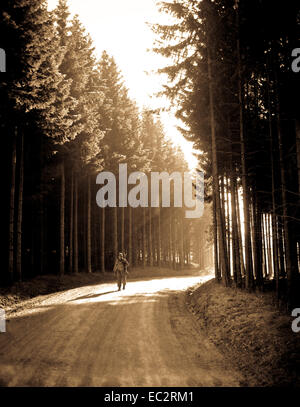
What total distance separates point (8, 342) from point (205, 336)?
17.7ft

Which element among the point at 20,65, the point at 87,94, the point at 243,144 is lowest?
the point at 243,144

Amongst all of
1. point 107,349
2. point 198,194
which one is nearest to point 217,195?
point 198,194

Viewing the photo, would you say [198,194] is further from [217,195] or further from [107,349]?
[107,349]

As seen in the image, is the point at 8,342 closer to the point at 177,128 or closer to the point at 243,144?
the point at 243,144

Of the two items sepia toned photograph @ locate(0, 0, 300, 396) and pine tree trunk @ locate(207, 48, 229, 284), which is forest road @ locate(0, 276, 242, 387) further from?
pine tree trunk @ locate(207, 48, 229, 284)

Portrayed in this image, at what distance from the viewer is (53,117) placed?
15.7 metres

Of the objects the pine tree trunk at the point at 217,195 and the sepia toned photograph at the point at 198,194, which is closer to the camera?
the sepia toned photograph at the point at 198,194

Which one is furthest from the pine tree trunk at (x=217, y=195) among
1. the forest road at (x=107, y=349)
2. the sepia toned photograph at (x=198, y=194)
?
the forest road at (x=107, y=349)

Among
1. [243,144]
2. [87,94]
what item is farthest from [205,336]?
[87,94]

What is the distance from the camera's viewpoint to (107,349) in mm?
7199

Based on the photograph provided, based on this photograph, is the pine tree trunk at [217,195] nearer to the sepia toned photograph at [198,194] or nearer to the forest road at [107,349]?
the sepia toned photograph at [198,194]

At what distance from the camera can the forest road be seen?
223 inches

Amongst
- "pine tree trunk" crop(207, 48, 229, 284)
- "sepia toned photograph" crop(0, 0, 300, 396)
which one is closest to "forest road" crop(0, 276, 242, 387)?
"sepia toned photograph" crop(0, 0, 300, 396)

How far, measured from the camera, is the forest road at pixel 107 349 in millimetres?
5664
